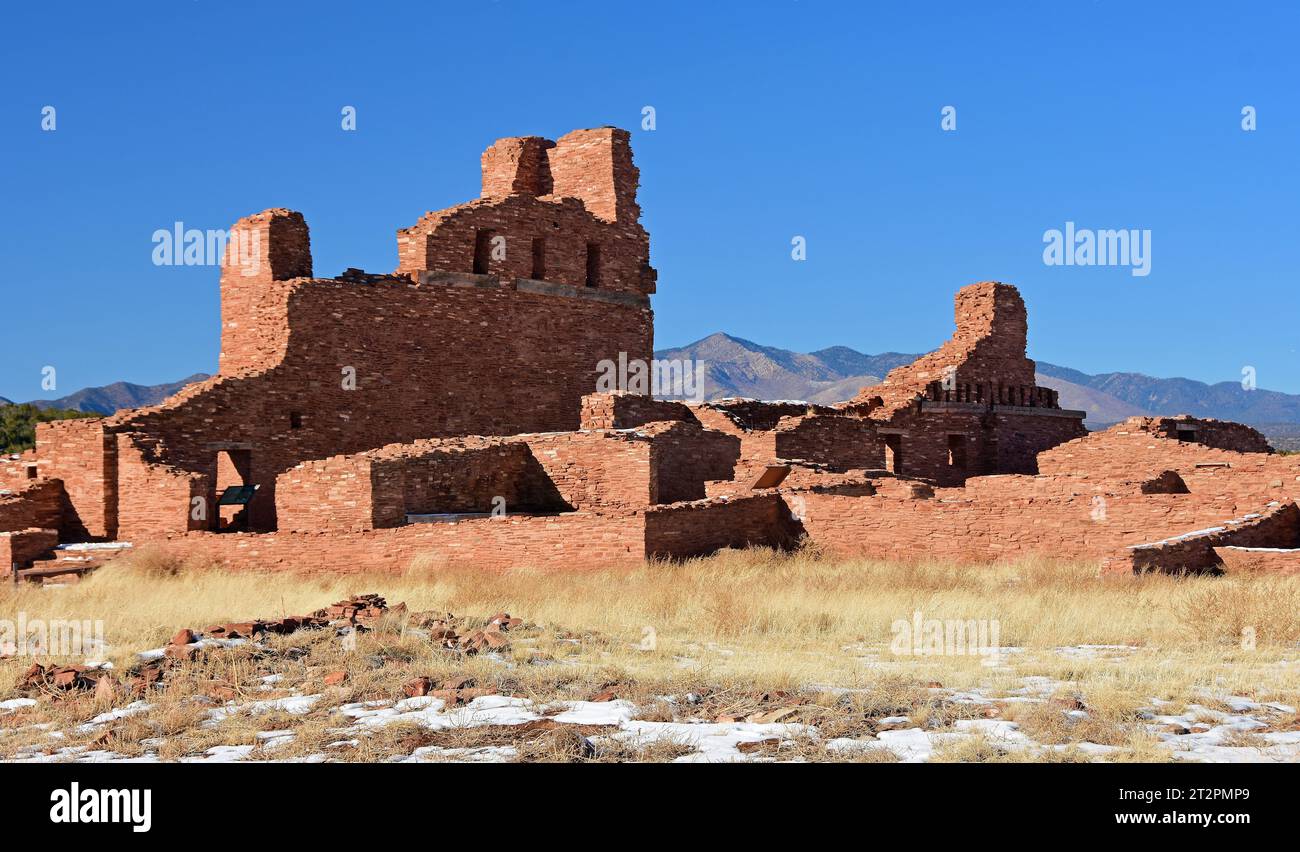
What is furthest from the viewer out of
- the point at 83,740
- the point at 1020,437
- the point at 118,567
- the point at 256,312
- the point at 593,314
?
the point at 1020,437

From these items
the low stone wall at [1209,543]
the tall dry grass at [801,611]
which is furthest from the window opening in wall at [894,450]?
the low stone wall at [1209,543]

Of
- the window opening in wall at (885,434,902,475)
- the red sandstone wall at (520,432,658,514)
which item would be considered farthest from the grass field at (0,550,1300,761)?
the window opening in wall at (885,434,902,475)

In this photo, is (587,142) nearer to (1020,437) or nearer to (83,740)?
(1020,437)

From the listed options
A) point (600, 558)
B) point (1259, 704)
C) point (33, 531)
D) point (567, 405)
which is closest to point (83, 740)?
point (1259, 704)

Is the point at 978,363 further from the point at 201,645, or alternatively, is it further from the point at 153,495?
the point at 201,645

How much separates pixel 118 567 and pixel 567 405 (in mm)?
11615

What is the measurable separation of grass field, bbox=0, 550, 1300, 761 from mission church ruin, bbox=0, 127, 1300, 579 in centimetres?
230

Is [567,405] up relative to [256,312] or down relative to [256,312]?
down

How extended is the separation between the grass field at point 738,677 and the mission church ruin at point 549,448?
2.30 m

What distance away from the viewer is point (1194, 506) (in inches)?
674

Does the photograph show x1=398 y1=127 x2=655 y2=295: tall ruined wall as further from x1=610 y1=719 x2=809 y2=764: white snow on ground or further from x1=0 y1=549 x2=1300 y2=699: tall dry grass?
x1=610 y1=719 x2=809 y2=764: white snow on ground

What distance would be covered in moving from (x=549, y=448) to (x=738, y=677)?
12.0 metres
